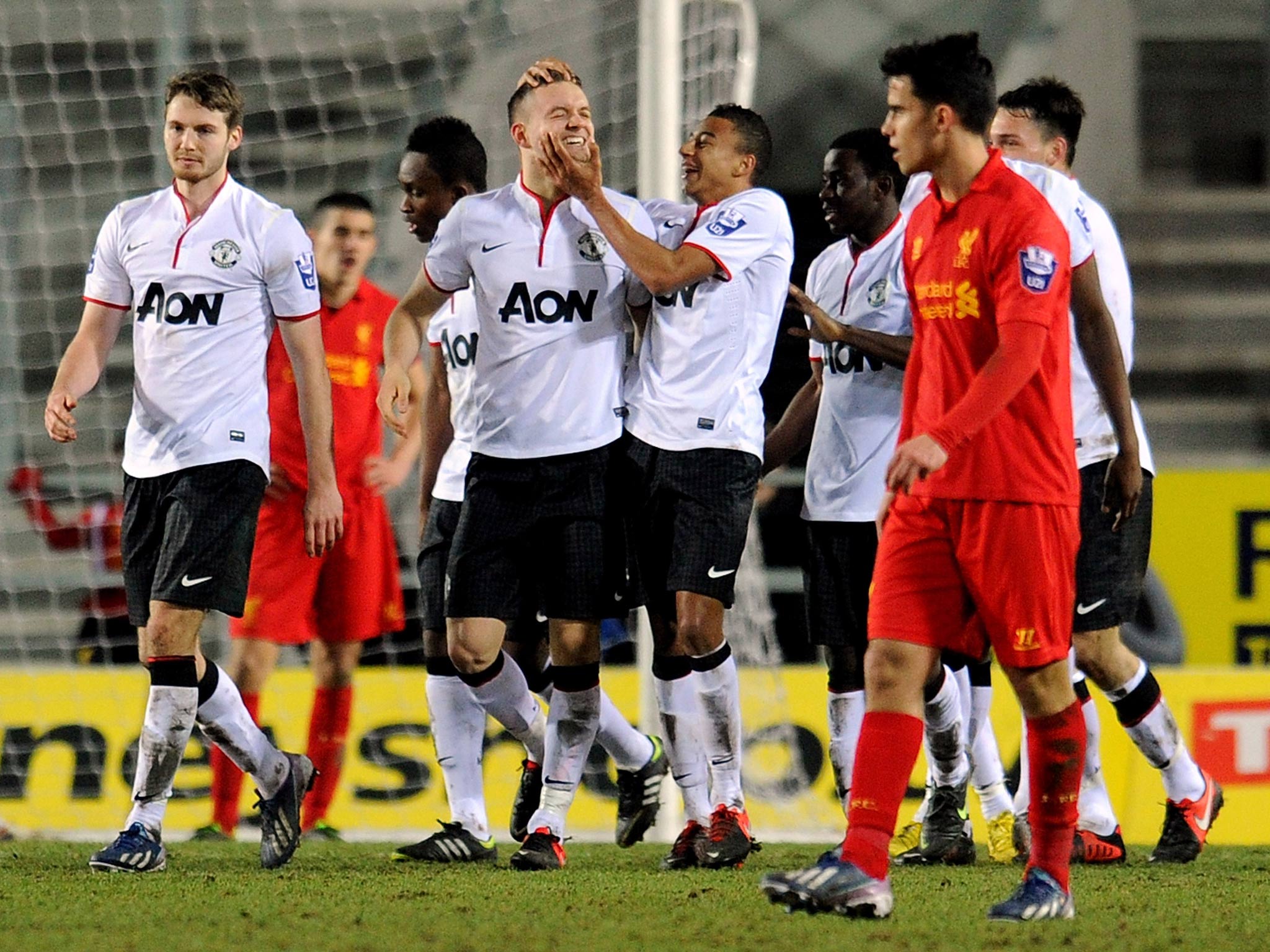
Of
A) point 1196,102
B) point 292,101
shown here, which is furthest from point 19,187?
point 1196,102

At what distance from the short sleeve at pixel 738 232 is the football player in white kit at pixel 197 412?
1110 mm

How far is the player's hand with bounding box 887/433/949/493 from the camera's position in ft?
12.0

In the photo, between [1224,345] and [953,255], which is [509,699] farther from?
[1224,345]

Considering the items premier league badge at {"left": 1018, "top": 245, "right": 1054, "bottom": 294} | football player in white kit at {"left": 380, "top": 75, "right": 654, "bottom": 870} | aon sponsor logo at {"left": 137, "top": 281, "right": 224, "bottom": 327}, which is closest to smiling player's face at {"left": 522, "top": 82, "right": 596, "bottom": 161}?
football player in white kit at {"left": 380, "top": 75, "right": 654, "bottom": 870}

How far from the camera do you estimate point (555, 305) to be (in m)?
5.08

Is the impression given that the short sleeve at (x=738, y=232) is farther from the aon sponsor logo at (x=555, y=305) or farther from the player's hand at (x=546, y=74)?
the player's hand at (x=546, y=74)

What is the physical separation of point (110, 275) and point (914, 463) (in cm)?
261

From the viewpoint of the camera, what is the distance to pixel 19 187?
11.4 meters

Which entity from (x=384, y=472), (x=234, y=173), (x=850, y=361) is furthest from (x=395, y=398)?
(x=234, y=173)

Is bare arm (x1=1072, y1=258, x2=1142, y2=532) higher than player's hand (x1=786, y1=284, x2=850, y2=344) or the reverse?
the reverse

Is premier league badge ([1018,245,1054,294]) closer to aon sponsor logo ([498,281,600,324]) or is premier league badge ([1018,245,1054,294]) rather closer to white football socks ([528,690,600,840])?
aon sponsor logo ([498,281,600,324])

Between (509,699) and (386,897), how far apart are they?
1067 millimetres

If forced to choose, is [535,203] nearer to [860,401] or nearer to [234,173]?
[860,401]

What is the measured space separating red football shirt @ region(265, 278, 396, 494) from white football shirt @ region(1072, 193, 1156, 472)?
2656mm
